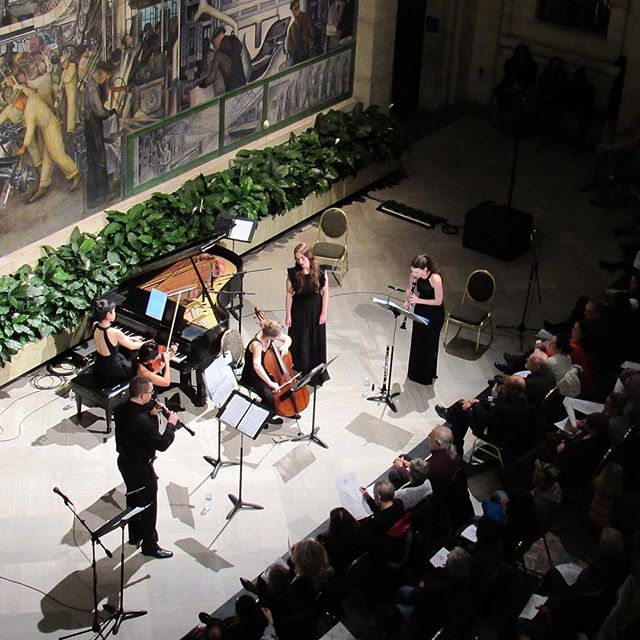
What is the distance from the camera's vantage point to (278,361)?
10.6 meters

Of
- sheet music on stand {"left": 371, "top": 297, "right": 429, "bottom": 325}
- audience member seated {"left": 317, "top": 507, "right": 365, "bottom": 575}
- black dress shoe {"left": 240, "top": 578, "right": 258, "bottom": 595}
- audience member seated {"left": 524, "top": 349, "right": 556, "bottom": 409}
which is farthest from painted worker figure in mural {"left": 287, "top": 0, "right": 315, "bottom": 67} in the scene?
black dress shoe {"left": 240, "top": 578, "right": 258, "bottom": 595}

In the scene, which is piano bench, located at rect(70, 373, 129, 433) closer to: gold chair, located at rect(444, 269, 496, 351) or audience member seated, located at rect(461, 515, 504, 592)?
audience member seated, located at rect(461, 515, 504, 592)

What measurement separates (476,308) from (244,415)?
398cm

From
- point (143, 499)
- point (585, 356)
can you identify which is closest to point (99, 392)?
point (143, 499)

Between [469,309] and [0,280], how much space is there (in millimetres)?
4992

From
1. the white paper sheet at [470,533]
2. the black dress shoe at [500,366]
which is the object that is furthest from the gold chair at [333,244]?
the white paper sheet at [470,533]

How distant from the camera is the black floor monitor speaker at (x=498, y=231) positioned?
47.2ft

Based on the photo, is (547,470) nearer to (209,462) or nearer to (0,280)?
(209,462)

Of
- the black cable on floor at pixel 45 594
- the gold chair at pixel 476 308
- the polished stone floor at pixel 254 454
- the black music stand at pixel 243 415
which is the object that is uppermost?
the black music stand at pixel 243 415

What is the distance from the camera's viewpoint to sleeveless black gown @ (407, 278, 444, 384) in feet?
37.1

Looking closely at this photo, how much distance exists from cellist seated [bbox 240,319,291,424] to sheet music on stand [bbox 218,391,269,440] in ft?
2.91

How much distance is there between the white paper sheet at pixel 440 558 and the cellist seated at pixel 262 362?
86.0 inches

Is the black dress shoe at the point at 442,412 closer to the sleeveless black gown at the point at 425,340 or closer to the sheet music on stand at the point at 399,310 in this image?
the sleeveless black gown at the point at 425,340

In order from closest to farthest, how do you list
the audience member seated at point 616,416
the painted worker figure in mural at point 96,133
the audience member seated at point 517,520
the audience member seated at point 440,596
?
the audience member seated at point 440,596 < the audience member seated at point 517,520 < the audience member seated at point 616,416 < the painted worker figure in mural at point 96,133
